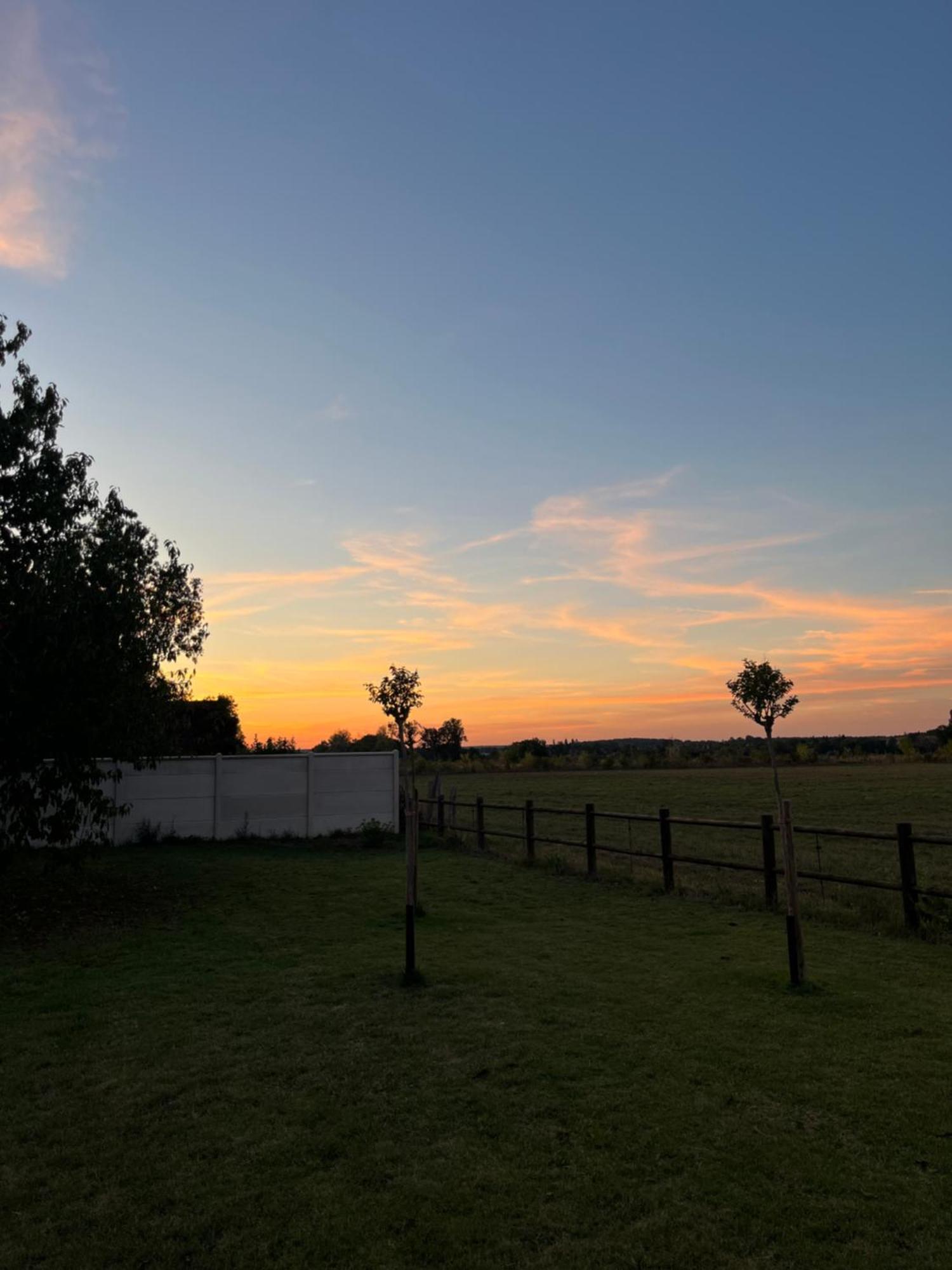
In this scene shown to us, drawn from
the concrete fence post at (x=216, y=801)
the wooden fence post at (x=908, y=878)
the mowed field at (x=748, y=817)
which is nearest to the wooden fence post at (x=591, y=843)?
the mowed field at (x=748, y=817)

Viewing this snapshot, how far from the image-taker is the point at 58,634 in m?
11.6

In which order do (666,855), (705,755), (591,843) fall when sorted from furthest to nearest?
(705,755) → (591,843) → (666,855)

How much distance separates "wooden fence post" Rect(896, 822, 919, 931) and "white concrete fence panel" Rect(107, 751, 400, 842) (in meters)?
15.7

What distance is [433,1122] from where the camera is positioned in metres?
4.96

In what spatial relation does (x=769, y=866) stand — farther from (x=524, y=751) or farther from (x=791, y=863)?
(x=524, y=751)

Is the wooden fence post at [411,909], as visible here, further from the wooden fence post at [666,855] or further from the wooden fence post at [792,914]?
the wooden fence post at [666,855]

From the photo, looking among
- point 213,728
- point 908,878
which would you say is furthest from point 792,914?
point 213,728

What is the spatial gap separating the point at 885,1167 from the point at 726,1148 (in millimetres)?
771

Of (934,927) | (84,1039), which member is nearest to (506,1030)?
(84,1039)

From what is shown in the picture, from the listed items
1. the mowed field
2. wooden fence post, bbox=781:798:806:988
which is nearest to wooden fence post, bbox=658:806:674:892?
the mowed field

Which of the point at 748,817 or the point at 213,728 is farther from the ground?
the point at 213,728

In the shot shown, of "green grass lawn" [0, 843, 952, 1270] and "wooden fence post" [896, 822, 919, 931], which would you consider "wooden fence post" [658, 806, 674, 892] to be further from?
"wooden fence post" [896, 822, 919, 931]

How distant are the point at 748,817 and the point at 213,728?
807 inches

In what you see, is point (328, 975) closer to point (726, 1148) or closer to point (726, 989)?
point (726, 989)
